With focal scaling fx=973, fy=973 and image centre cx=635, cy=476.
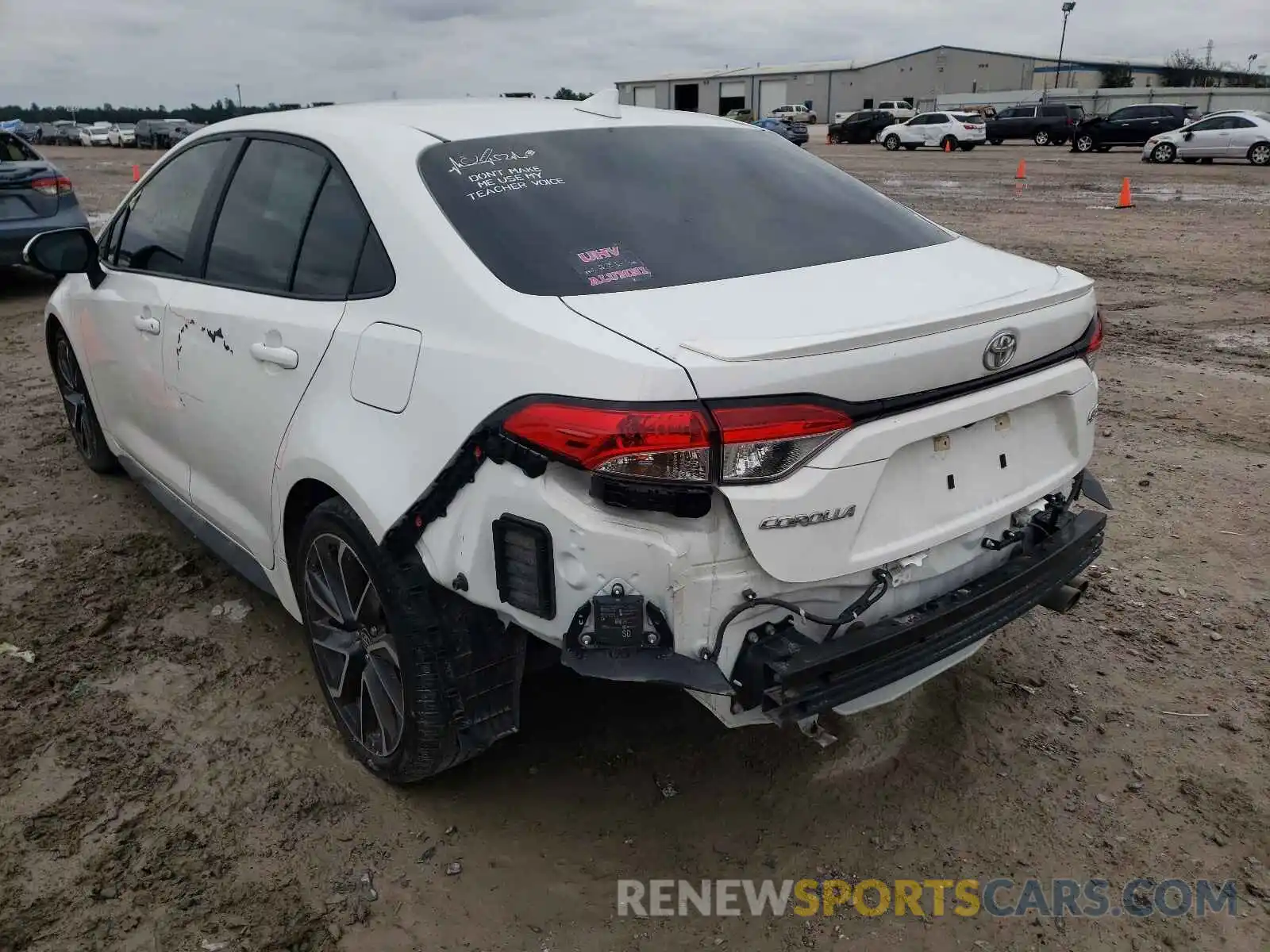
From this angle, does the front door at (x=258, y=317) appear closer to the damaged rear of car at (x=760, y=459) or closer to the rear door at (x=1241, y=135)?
the damaged rear of car at (x=760, y=459)

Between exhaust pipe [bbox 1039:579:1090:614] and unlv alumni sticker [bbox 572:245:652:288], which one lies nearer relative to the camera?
unlv alumni sticker [bbox 572:245:652:288]

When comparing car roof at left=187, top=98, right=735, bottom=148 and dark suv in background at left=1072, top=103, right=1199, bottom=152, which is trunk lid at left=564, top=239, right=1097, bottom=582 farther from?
dark suv in background at left=1072, top=103, right=1199, bottom=152

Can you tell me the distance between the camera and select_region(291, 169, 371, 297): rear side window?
8.66 ft

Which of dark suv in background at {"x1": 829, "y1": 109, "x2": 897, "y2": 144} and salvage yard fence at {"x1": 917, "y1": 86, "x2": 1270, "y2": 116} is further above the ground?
salvage yard fence at {"x1": 917, "y1": 86, "x2": 1270, "y2": 116}

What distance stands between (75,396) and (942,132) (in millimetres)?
33573

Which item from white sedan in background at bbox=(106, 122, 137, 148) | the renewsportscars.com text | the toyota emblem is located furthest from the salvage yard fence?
the renewsportscars.com text

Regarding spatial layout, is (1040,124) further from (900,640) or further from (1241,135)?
(900,640)

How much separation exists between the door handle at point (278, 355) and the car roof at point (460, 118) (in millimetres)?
647

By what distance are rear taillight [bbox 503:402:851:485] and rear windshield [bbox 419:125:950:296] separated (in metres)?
0.44

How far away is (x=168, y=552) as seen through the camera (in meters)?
4.29

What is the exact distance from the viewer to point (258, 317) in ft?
9.53

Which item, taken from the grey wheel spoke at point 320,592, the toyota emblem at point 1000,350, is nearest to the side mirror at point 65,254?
the grey wheel spoke at point 320,592

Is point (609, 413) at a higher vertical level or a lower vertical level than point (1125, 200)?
higher

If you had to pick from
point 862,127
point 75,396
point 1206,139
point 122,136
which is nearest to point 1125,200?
point 1206,139
